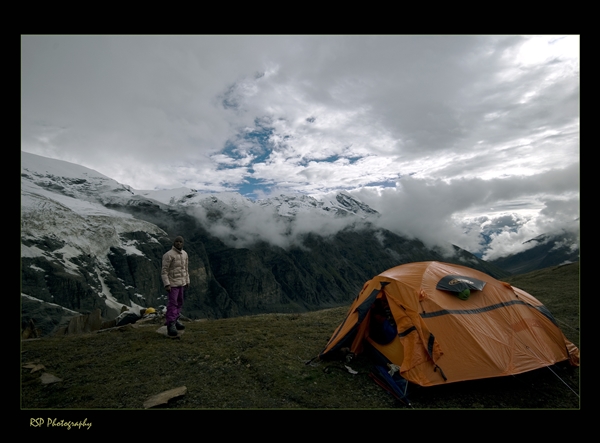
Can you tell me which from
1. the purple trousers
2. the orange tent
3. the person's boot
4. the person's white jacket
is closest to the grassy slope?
the person's boot

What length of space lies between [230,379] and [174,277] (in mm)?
5364

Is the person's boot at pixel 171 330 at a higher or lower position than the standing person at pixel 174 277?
lower

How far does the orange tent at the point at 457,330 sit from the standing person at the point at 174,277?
6644mm

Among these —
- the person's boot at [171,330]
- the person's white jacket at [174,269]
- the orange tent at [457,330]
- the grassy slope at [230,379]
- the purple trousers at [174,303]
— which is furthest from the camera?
the person's boot at [171,330]

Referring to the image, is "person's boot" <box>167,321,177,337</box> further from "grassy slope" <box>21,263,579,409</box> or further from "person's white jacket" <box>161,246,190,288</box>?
"person's white jacket" <box>161,246,190,288</box>

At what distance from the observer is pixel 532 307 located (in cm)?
902

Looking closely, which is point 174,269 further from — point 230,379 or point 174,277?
point 230,379

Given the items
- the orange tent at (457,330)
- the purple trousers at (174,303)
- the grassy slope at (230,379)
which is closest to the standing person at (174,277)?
the purple trousers at (174,303)

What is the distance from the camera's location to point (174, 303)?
12.2 meters

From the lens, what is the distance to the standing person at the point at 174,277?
1184 cm

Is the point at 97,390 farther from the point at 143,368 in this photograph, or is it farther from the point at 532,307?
the point at 532,307

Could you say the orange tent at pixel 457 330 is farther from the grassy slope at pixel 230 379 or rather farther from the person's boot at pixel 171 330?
the person's boot at pixel 171 330
